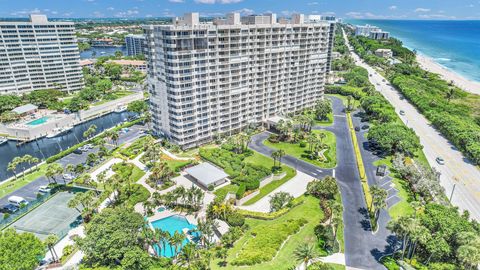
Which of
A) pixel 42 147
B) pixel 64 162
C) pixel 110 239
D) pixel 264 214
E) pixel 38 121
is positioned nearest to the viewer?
pixel 110 239

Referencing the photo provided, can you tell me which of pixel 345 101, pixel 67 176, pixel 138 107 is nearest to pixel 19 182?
pixel 67 176

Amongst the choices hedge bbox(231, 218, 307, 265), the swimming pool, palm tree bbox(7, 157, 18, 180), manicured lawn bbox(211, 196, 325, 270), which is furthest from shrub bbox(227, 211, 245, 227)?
the swimming pool

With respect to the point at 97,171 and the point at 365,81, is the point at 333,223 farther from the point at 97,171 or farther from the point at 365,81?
the point at 365,81

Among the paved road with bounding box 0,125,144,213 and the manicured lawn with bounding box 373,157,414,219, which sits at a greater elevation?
the paved road with bounding box 0,125,144,213

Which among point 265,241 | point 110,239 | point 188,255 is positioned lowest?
point 265,241

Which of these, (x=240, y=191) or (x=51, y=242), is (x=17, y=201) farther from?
(x=240, y=191)

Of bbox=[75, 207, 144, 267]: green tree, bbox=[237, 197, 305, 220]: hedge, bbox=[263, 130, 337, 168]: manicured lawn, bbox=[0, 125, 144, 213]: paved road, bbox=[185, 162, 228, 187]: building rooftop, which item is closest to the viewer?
bbox=[75, 207, 144, 267]: green tree

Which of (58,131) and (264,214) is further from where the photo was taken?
(58,131)

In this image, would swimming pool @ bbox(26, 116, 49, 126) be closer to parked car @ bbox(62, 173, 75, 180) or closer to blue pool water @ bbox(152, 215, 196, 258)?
parked car @ bbox(62, 173, 75, 180)
